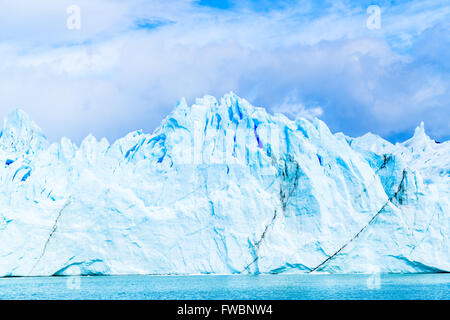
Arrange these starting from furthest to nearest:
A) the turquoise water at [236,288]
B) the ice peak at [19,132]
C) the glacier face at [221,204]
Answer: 1. the ice peak at [19,132]
2. the glacier face at [221,204]
3. the turquoise water at [236,288]

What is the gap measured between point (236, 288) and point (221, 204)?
5.26 metres

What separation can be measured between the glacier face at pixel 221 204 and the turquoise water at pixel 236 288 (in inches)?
30.3

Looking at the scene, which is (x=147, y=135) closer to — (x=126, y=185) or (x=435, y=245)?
(x=126, y=185)

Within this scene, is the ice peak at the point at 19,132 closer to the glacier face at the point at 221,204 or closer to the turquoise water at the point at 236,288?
the glacier face at the point at 221,204

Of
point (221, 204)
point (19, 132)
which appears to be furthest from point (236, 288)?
point (19, 132)

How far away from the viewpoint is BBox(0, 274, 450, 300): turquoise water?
16.6 meters

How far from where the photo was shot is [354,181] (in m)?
A: 25.1

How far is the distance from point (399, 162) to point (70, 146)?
13.0 m

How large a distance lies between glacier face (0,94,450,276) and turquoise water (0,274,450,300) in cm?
77

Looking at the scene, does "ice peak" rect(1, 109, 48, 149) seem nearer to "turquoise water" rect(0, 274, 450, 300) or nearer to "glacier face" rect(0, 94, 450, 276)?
"glacier face" rect(0, 94, 450, 276)

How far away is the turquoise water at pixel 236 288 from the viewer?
16.6 metres

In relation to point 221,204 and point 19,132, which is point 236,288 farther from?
point 19,132

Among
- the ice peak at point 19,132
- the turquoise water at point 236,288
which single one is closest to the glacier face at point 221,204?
the turquoise water at point 236,288

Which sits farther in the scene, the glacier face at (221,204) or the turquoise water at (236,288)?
the glacier face at (221,204)
